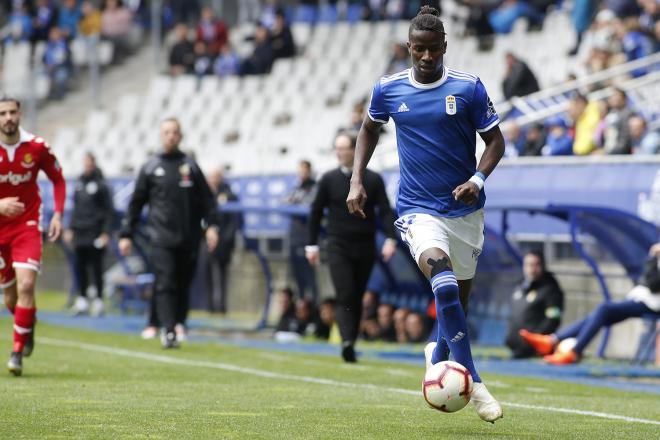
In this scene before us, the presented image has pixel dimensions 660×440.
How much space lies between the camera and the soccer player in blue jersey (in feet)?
28.6

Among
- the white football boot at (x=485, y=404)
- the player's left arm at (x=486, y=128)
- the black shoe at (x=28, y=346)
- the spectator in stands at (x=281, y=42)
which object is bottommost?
the black shoe at (x=28, y=346)

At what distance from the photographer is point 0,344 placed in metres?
15.6

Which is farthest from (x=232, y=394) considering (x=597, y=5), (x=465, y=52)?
(x=465, y=52)

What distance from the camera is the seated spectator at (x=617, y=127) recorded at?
17266 mm

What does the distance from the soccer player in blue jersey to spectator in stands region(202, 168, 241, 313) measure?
11547 mm

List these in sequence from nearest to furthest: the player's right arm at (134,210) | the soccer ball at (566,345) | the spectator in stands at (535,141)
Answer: the soccer ball at (566,345)
the player's right arm at (134,210)
the spectator in stands at (535,141)

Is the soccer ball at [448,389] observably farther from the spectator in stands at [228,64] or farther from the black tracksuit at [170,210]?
the spectator in stands at [228,64]

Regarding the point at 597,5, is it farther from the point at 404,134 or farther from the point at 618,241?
the point at 404,134

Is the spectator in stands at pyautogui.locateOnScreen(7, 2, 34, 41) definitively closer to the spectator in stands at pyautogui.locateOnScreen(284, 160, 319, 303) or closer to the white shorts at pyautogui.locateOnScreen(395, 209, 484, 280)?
the spectator in stands at pyautogui.locateOnScreen(284, 160, 319, 303)

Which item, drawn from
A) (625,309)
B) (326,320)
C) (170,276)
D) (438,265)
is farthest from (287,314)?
(438,265)

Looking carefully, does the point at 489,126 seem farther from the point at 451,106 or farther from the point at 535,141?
the point at 535,141

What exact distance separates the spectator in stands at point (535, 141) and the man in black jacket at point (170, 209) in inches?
185

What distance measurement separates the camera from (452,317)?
8.47 metres

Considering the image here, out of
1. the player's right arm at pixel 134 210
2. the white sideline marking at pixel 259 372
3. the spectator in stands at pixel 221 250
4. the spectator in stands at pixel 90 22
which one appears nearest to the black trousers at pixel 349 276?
the white sideline marking at pixel 259 372
